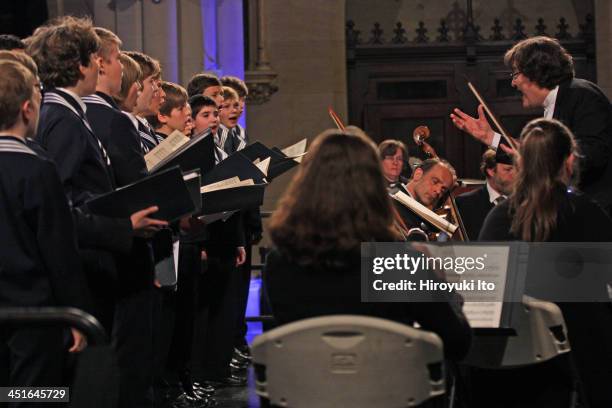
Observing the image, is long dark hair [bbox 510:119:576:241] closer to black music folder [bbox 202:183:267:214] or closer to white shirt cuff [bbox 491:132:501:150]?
white shirt cuff [bbox 491:132:501:150]

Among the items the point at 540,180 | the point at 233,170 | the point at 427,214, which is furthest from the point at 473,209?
the point at 540,180

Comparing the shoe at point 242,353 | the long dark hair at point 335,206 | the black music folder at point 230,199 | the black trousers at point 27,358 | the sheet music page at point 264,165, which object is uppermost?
the long dark hair at point 335,206

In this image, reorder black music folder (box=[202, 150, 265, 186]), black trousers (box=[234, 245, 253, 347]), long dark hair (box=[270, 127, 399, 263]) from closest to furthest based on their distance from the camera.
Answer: long dark hair (box=[270, 127, 399, 263])
black music folder (box=[202, 150, 265, 186])
black trousers (box=[234, 245, 253, 347])

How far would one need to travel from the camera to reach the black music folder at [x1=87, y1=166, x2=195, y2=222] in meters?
3.75

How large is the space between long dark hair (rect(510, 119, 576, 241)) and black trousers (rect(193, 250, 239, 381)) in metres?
2.51

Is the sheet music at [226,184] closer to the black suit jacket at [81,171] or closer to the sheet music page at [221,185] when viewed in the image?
the sheet music page at [221,185]

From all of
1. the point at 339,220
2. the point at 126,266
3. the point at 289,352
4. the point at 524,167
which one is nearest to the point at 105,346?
the point at 289,352

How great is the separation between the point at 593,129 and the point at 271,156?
166cm

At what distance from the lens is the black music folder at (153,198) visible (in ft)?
12.3

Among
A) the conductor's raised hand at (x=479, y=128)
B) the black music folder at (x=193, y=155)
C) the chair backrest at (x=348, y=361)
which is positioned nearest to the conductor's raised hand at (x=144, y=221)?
the black music folder at (x=193, y=155)

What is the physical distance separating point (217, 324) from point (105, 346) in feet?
9.66

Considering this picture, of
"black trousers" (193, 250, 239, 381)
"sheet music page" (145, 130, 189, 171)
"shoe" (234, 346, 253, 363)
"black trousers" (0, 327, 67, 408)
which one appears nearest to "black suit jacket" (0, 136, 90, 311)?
"black trousers" (0, 327, 67, 408)

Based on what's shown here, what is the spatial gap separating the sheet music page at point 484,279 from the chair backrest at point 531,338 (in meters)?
0.07

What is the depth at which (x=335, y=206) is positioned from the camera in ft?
9.50
